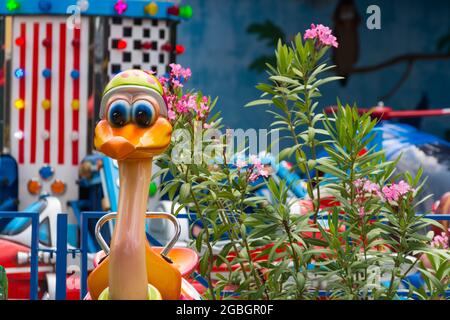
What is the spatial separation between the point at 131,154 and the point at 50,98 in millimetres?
2932

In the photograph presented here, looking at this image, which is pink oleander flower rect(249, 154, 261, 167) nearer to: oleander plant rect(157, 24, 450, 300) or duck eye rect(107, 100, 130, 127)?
oleander plant rect(157, 24, 450, 300)

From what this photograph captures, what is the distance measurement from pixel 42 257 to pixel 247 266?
1703mm

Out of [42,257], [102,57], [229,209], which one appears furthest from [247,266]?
[102,57]

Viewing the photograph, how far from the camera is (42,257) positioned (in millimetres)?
4324

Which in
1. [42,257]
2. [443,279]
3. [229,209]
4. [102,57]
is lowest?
[42,257]

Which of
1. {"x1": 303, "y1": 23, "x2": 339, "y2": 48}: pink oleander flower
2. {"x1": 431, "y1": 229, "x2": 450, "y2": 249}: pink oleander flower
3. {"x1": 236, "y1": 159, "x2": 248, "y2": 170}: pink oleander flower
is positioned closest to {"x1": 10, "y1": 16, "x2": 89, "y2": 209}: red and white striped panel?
{"x1": 236, "y1": 159, "x2": 248, "y2": 170}: pink oleander flower

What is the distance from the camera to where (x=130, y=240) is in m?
2.27

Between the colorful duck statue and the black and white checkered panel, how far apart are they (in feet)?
8.84

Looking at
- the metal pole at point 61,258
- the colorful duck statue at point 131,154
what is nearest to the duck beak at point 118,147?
the colorful duck statue at point 131,154

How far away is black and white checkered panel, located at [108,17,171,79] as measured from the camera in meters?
5.04

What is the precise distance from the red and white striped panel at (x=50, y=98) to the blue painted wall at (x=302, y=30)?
321cm

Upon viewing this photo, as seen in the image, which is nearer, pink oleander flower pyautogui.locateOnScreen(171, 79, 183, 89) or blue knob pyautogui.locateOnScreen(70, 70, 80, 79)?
pink oleander flower pyautogui.locateOnScreen(171, 79, 183, 89)
